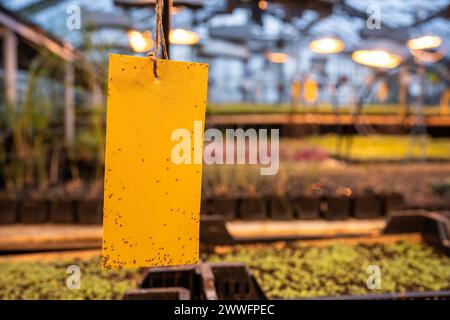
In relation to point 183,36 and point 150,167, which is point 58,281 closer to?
point 150,167

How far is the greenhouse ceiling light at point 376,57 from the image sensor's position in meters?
2.40

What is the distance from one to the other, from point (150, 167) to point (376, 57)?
2.29 m

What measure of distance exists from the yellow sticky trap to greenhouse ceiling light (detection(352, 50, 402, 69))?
2088 mm

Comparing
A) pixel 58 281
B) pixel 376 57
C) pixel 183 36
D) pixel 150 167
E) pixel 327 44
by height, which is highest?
pixel 327 44

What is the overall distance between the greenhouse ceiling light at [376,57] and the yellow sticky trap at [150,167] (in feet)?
6.85

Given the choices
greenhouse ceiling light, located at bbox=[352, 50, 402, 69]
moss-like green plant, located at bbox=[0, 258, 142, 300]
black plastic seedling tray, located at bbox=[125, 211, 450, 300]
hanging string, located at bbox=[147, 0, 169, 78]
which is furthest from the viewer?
greenhouse ceiling light, located at bbox=[352, 50, 402, 69]

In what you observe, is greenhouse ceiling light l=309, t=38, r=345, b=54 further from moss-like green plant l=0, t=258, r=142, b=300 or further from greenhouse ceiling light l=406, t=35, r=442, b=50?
moss-like green plant l=0, t=258, r=142, b=300

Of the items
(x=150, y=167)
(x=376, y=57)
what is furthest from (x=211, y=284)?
(x=376, y=57)

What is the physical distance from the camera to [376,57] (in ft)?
8.21

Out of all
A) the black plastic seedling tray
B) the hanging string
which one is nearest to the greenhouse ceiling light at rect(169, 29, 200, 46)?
the black plastic seedling tray

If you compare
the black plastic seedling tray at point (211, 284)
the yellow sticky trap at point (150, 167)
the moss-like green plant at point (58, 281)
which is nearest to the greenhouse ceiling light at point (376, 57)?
the black plastic seedling tray at point (211, 284)

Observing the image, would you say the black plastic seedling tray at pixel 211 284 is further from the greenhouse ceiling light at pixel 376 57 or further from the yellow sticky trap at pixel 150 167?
the greenhouse ceiling light at pixel 376 57

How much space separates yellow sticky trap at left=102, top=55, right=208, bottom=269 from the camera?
591mm
